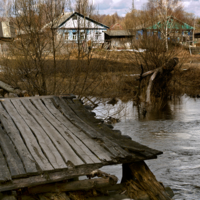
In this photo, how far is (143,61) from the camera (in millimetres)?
17094

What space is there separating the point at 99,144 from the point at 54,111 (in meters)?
1.58

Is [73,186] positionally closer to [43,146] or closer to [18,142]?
[43,146]

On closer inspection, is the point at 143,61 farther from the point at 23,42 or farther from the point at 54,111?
the point at 54,111

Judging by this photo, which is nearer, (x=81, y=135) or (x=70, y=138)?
(x=70, y=138)

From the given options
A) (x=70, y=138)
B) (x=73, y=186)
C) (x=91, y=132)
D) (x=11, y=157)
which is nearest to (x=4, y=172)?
(x=11, y=157)

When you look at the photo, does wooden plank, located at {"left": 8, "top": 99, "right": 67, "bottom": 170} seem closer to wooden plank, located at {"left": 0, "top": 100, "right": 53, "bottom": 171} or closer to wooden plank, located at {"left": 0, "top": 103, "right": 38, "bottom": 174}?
wooden plank, located at {"left": 0, "top": 100, "right": 53, "bottom": 171}

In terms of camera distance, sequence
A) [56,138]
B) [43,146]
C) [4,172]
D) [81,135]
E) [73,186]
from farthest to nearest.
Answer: [81,135]
[56,138]
[43,146]
[73,186]
[4,172]

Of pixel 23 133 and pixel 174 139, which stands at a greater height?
pixel 23 133

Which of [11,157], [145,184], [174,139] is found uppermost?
[11,157]

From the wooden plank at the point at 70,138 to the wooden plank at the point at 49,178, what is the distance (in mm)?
106

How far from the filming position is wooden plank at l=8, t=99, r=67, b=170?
13.1 feet

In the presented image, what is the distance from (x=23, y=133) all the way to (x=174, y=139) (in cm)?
683

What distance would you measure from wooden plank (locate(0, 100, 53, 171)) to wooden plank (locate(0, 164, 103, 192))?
109 mm

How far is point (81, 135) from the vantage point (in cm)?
507
